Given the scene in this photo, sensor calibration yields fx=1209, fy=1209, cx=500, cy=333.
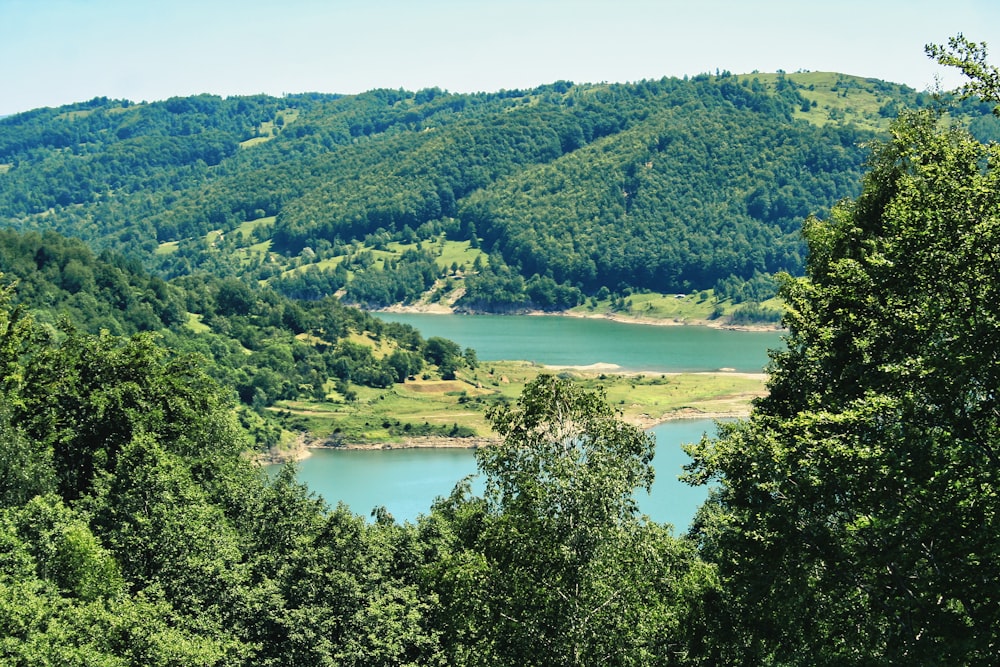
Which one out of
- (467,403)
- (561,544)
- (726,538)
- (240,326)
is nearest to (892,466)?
(726,538)

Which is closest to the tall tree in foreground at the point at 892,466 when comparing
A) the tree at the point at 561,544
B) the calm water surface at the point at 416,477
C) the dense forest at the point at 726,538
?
the dense forest at the point at 726,538

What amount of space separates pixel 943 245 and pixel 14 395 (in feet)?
96.6

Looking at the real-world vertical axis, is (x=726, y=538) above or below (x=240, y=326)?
above

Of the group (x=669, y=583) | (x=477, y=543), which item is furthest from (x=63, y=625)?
(x=669, y=583)

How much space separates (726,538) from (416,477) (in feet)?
273

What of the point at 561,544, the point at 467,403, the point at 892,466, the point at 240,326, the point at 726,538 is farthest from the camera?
the point at 240,326

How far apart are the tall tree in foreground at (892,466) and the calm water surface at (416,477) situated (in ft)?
183

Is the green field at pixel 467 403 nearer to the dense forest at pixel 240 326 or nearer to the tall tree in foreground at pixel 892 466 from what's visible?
the dense forest at pixel 240 326

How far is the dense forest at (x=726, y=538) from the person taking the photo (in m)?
16.9

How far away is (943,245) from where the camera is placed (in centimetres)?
1767

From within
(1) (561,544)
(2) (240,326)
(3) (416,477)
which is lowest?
(3) (416,477)

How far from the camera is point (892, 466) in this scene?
→ 16703 mm

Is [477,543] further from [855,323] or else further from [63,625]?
[63,625]

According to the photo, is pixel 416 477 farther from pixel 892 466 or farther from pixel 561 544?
pixel 892 466
